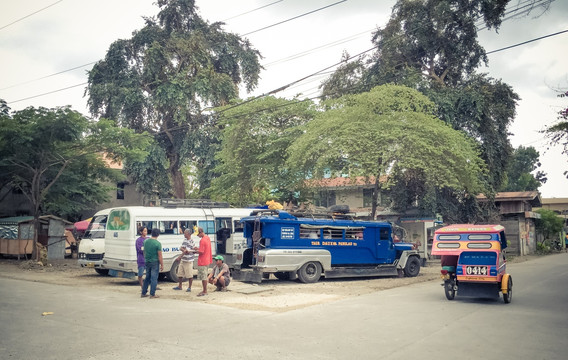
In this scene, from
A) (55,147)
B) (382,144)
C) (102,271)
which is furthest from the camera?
(55,147)

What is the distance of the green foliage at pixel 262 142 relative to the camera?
28.4 metres

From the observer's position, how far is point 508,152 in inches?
1281

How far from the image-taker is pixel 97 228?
747 inches

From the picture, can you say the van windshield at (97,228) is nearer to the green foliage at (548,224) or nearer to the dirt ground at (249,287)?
the dirt ground at (249,287)

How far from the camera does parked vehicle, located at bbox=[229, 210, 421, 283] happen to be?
638 inches

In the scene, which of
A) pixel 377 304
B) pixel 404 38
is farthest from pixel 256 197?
pixel 377 304

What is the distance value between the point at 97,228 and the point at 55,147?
19.0ft

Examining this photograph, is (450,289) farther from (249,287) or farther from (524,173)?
(524,173)

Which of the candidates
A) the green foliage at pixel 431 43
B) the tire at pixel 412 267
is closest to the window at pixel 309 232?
the tire at pixel 412 267

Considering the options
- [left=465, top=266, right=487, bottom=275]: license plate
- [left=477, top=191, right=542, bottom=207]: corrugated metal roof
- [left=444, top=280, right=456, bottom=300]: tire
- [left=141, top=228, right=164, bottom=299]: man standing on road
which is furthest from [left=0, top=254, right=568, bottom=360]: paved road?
[left=477, top=191, right=542, bottom=207]: corrugated metal roof

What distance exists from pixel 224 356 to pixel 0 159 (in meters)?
20.9

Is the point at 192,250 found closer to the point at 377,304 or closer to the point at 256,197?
the point at 377,304

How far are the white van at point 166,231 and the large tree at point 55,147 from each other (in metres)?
6.58

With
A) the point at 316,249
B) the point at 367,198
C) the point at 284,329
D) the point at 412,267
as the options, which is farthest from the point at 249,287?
the point at 367,198
